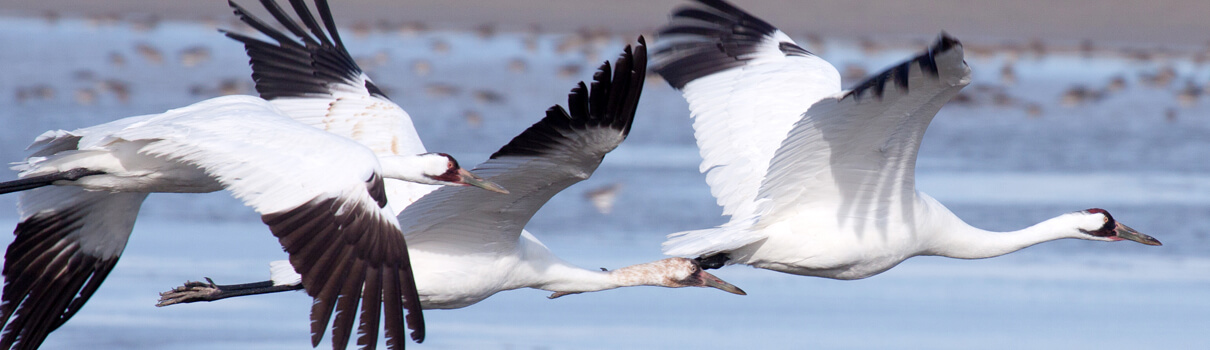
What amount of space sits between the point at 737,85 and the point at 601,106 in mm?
2707

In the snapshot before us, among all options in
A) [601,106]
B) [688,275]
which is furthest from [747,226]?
[601,106]

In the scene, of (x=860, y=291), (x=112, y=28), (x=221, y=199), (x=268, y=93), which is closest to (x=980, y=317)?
(x=860, y=291)

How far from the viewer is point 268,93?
9.29 metres

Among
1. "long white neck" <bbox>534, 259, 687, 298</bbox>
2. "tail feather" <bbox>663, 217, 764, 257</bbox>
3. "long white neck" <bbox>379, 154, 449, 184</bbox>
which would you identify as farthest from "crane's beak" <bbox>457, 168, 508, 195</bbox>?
"tail feather" <bbox>663, 217, 764, 257</bbox>

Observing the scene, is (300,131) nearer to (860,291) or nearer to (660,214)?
(860,291)

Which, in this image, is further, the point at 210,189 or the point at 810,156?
the point at 810,156

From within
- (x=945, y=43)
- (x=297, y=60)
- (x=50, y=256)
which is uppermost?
(x=297, y=60)

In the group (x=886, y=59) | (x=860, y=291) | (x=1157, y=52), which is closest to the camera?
(x=860, y=291)

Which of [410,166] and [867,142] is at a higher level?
[867,142]

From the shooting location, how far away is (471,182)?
7.16 meters

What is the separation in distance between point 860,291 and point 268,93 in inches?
151

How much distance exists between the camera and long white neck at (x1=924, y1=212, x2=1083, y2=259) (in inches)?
341

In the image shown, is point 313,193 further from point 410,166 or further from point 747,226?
point 747,226

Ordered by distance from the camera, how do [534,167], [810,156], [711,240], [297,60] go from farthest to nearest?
[297,60]
[711,240]
[810,156]
[534,167]
